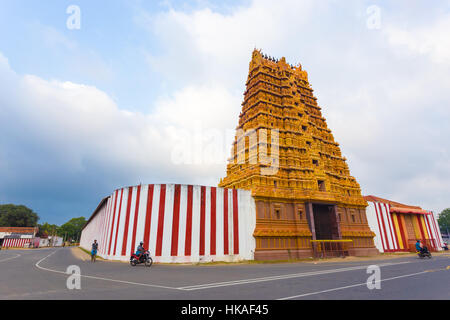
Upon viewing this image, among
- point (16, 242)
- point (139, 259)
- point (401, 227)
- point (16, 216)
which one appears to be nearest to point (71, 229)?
point (16, 216)

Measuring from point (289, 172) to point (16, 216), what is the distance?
108 meters

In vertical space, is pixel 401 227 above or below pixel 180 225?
below

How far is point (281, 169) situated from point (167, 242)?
17619 millimetres

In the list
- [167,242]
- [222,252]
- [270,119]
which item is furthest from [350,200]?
[167,242]

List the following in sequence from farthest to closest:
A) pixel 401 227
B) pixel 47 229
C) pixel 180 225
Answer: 1. pixel 47 229
2. pixel 401 227
3. pixel 180 225

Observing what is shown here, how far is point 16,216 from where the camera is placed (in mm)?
88125

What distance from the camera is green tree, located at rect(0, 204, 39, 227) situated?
86062mm

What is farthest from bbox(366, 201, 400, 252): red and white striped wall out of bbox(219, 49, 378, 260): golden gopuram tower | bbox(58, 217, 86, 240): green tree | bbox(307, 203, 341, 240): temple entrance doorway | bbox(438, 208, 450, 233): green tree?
bbox(58, 217, 86, 240): green tree

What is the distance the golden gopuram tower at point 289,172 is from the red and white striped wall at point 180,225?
2.96 m

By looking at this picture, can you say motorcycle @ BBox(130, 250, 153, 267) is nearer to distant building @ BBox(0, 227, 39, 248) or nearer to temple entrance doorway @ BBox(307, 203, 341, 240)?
temple entrance doorway @ BBox(307, 203, 341, 240)

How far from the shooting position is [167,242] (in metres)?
22.7

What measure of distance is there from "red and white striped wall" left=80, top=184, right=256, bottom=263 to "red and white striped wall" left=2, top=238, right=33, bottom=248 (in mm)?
67313

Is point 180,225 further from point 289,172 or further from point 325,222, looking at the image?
point 325,222
